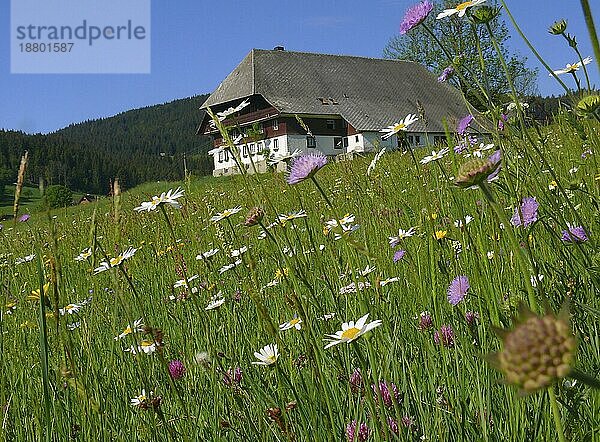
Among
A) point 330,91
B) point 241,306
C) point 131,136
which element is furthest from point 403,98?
point 131,136

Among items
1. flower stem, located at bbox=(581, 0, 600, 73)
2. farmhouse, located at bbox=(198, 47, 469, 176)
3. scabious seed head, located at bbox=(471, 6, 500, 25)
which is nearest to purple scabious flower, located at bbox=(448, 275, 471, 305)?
scabious seed head, located at bbox=(471, 6, 500, 25)

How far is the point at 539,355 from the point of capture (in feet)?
0.83

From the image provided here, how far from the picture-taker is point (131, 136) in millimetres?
109812

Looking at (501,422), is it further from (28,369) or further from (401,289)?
(28,369)

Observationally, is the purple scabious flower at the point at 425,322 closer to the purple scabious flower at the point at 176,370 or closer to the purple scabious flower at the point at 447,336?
the purple scabious flower at the point at 447,336

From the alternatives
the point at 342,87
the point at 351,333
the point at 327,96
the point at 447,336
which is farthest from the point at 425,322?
the point at 342,87

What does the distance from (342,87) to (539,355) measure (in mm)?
29311

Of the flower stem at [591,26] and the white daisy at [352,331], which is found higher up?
the flower stem at [591,26]

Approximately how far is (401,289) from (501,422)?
70cm

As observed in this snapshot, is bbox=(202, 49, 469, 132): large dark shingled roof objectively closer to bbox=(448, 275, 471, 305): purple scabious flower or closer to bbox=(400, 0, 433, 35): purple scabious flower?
bbox=(400, 0, 433, 35): purple scabious flower

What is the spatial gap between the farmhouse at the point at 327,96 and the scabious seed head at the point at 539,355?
24592mm

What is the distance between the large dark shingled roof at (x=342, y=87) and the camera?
26719mm

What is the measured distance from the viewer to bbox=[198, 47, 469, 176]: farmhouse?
26.2m

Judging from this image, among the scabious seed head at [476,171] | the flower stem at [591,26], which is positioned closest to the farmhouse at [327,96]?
the scabious seed head at [476,171]
